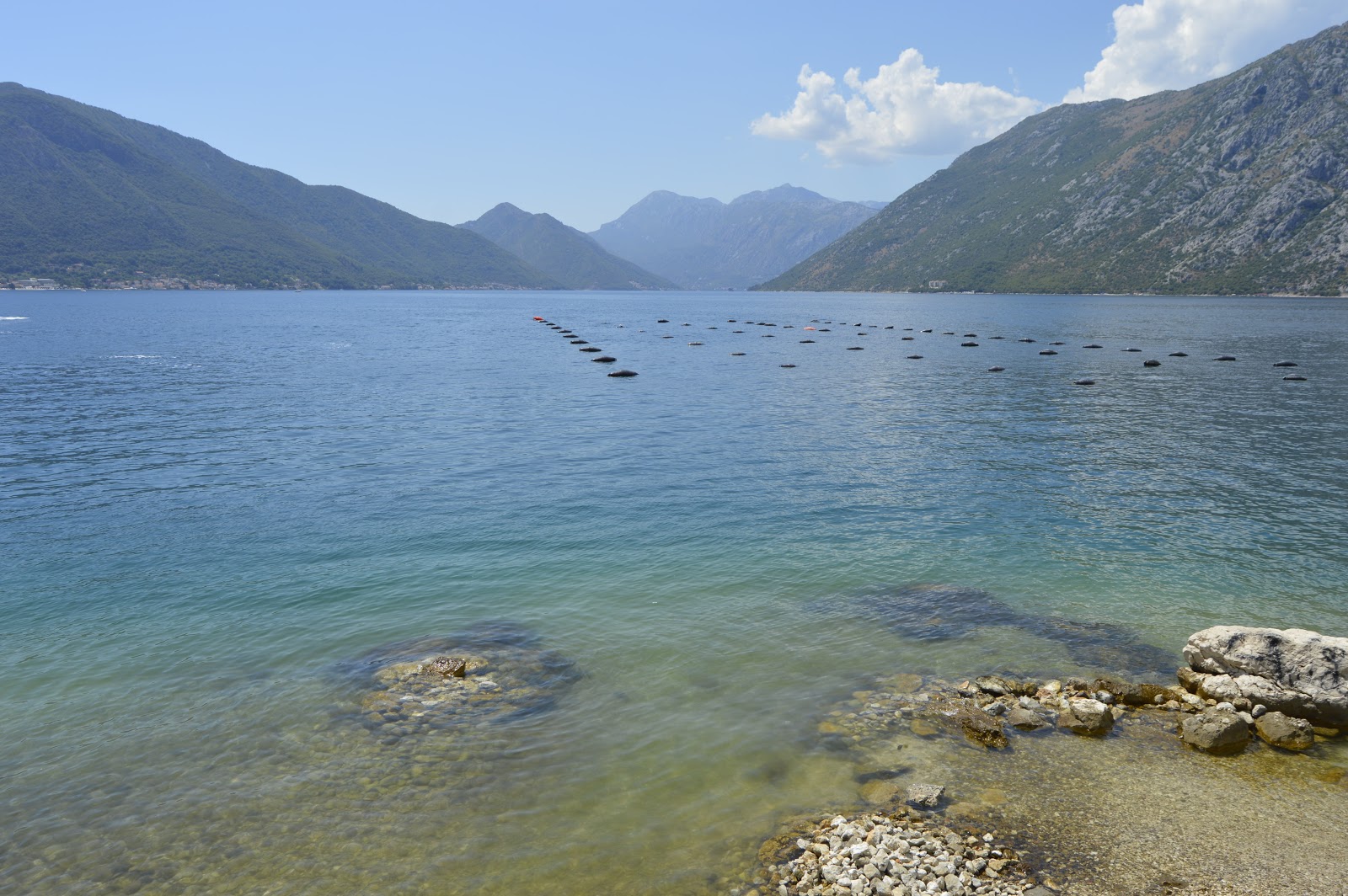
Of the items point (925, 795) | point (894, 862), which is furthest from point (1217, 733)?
point (894, 862)

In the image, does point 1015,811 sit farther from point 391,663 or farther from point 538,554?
point 538,554

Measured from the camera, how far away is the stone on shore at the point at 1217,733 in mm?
16922

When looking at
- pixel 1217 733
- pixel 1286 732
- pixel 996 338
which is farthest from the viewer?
pixel 996 338

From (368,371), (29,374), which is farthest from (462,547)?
(29,374)

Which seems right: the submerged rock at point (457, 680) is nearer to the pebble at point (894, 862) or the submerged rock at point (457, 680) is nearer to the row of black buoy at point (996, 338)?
the pebble at point (894, 862)

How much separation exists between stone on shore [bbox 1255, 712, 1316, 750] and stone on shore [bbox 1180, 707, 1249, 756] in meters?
0.51

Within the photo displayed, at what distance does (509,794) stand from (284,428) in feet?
159

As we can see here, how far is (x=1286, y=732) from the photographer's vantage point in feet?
57.0

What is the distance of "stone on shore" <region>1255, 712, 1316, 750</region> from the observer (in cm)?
1725

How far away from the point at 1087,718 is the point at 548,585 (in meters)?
17.3

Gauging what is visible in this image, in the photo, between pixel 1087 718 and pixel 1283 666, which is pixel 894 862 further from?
pixel 1283 666

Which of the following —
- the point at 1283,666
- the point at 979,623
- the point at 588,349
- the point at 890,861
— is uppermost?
the point at 588,349

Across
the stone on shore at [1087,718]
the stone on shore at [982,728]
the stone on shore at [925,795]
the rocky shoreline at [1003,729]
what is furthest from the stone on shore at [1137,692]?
the stone on shore at [925,795]

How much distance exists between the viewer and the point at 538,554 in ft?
99.9
